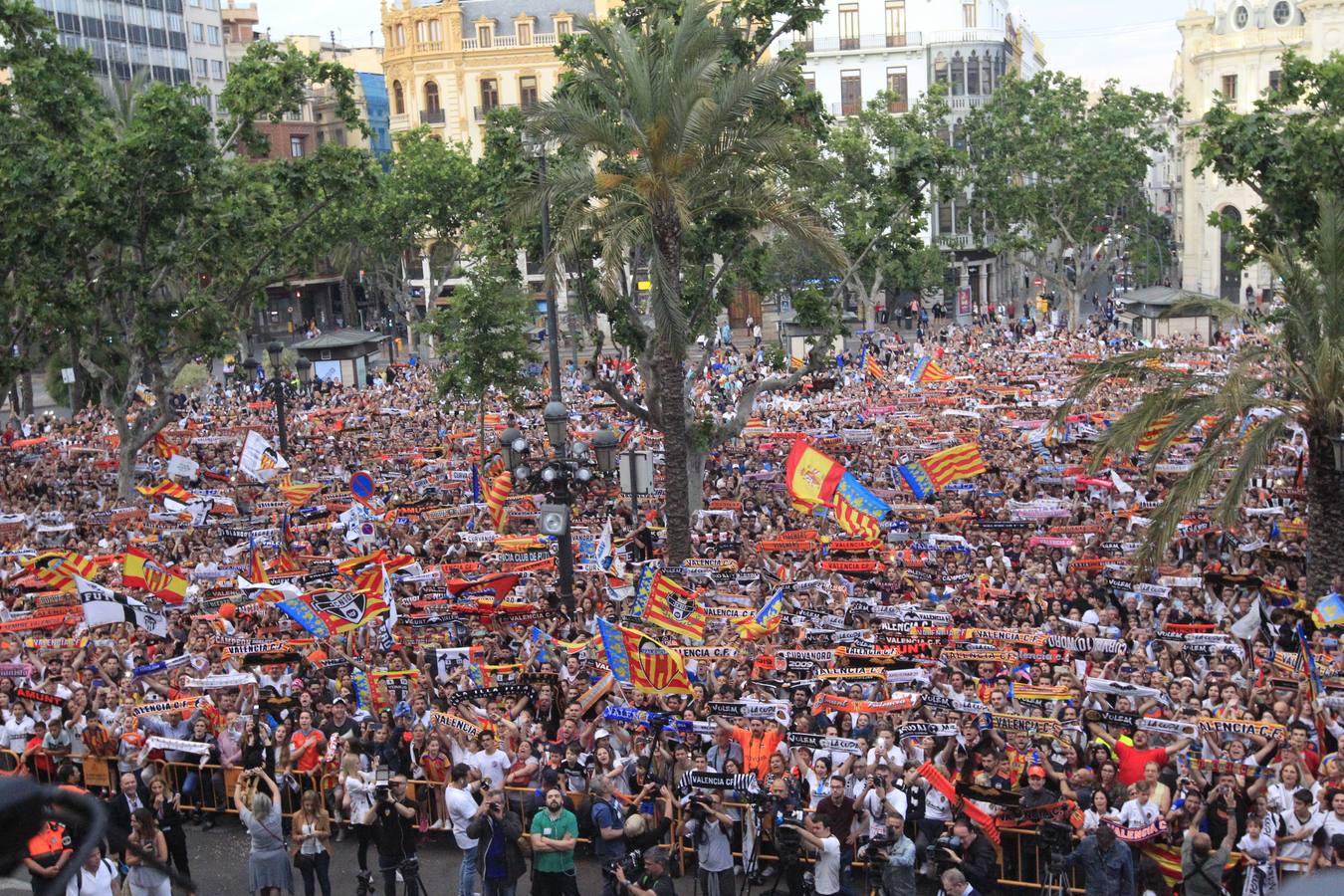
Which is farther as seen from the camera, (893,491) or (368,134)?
(368,134)

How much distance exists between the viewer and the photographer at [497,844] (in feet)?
36.9

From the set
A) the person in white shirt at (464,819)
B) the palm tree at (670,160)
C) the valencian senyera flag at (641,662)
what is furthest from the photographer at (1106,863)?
the palm tree at (670,160)

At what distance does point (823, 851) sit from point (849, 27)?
6350cm

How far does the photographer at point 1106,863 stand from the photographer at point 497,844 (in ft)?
13.6

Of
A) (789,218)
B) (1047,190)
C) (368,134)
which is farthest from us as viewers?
(1047,190)

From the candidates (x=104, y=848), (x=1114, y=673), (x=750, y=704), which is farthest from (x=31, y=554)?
(x=1114, y=673)

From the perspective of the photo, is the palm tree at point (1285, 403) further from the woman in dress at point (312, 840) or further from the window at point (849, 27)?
the window at point (849, 27)

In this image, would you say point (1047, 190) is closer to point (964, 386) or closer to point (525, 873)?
point (964, 386)

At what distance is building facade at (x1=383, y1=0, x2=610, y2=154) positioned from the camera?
2869 inches

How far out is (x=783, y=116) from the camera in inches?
890

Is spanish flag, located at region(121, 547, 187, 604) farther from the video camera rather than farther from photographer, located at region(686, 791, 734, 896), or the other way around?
photographer, located at region(686, 791, 734, 896)

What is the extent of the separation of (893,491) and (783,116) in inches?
241

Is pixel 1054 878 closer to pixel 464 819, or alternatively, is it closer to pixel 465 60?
pixel 464 819

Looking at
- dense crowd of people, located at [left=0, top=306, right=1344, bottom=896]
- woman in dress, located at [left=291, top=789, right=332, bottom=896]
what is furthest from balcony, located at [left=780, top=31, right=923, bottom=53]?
woman in dress, located at [left=291, top=789, right=332, bottom=896]
